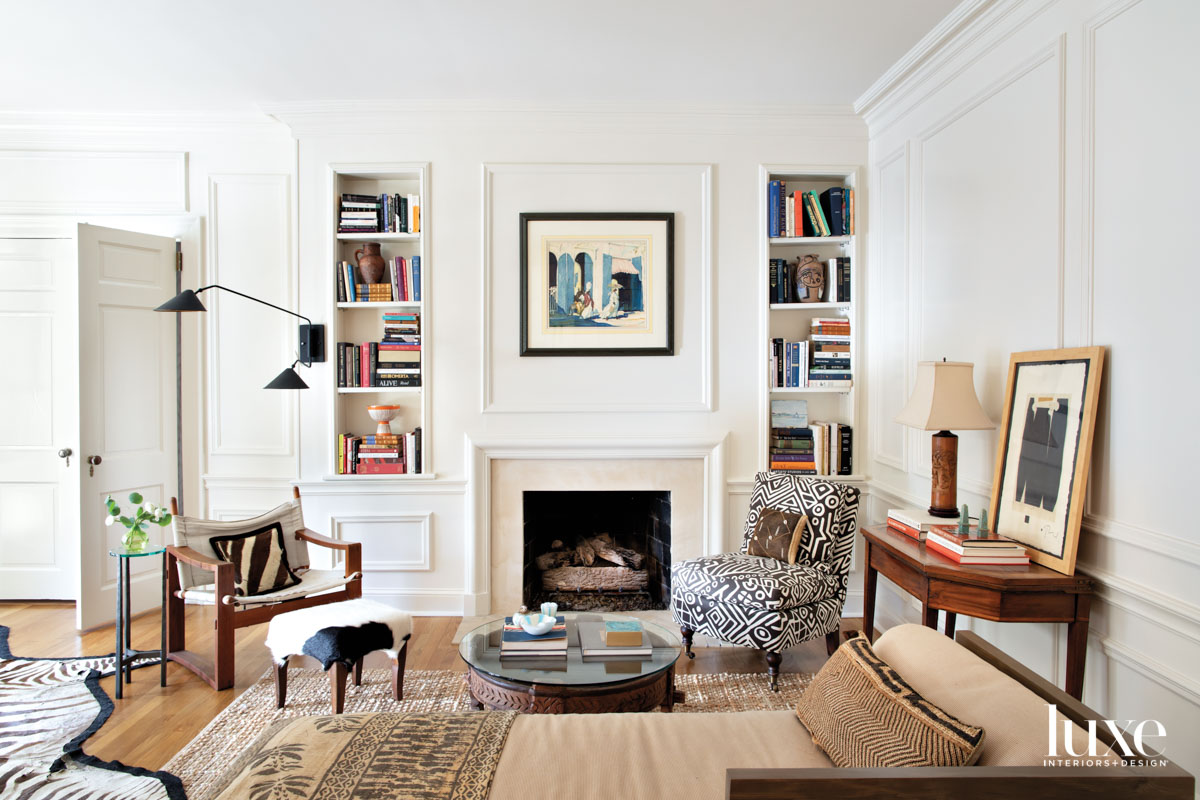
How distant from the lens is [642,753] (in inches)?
60.7

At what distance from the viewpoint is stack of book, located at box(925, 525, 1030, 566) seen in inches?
89.2

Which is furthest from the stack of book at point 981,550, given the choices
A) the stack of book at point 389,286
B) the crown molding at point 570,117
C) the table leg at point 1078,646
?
the stack of book at point 389,286

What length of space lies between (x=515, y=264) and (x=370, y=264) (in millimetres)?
800

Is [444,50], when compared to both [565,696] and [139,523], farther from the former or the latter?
[565,696]

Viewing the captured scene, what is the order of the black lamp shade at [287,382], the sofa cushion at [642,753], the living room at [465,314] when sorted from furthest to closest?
the black lamp shade at [287,382], the living room at [465,314], the sofa cushion at [642,753]

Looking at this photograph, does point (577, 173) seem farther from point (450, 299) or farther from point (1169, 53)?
point (1169, 53)

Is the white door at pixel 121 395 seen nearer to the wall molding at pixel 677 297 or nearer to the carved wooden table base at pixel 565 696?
the wall molding at pixel 677 297

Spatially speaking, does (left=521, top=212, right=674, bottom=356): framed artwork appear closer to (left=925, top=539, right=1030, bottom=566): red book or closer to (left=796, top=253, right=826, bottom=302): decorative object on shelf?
(left=796, top=253, right=826, bottom=302): decorative object on shelf

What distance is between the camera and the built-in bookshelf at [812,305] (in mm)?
3840

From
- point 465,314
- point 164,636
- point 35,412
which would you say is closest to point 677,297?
point 465,314

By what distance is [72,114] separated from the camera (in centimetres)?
393

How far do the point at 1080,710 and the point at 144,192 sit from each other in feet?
15.8

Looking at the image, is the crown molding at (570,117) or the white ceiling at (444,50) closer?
the white ceiling at (444,50)

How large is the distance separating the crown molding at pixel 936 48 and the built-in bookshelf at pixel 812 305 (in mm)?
366
